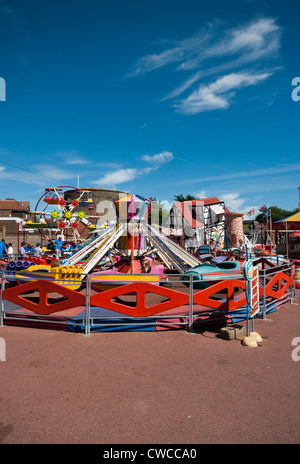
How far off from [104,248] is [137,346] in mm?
4871

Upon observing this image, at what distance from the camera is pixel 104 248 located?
9609 millimetres

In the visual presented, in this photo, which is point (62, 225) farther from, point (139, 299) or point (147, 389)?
point (147, 389)

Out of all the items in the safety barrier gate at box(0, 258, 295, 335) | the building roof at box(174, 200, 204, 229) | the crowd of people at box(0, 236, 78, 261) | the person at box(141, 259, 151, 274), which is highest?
the building roof at box(174, 200, 204, 229)

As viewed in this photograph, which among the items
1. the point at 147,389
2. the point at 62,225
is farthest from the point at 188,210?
the point at 147,389

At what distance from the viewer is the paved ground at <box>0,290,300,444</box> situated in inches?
115

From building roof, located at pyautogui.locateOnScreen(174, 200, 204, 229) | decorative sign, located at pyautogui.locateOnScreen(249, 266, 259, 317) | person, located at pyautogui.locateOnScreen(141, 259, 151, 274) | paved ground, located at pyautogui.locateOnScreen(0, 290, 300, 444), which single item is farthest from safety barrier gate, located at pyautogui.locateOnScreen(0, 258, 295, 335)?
building roof, located at pyautogui.locateOnScreen(174, 200, 204, 229)

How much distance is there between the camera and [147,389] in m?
3.75

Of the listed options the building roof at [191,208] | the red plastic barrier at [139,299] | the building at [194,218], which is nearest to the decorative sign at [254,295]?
the red plastic barrier at [139,299]

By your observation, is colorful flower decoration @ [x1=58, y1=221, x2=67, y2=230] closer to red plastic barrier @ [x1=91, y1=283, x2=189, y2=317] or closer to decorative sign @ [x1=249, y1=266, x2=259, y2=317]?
red plastic barrier @ [x1=91, y1=283, x2=189, y2=317]

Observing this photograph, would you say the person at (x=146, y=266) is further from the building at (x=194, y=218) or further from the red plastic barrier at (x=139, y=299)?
the building at (x=194, y=218)

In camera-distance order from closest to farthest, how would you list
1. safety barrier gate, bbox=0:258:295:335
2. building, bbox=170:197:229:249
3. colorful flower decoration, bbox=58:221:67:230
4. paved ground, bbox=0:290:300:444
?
paved ground, bbox=0:290:300:444 → safety barrier gate, bbox=0:258:295:335 → colorful flower decoration, bbox=58:221:67:230 → building, bbox=170:197:229:249

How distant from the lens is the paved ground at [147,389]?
2.92 metres

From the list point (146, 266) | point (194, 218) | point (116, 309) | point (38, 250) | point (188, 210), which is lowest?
point (116, 309)

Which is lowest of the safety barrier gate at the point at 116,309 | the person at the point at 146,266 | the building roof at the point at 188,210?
the safety barrier gate at the point at 116,309
